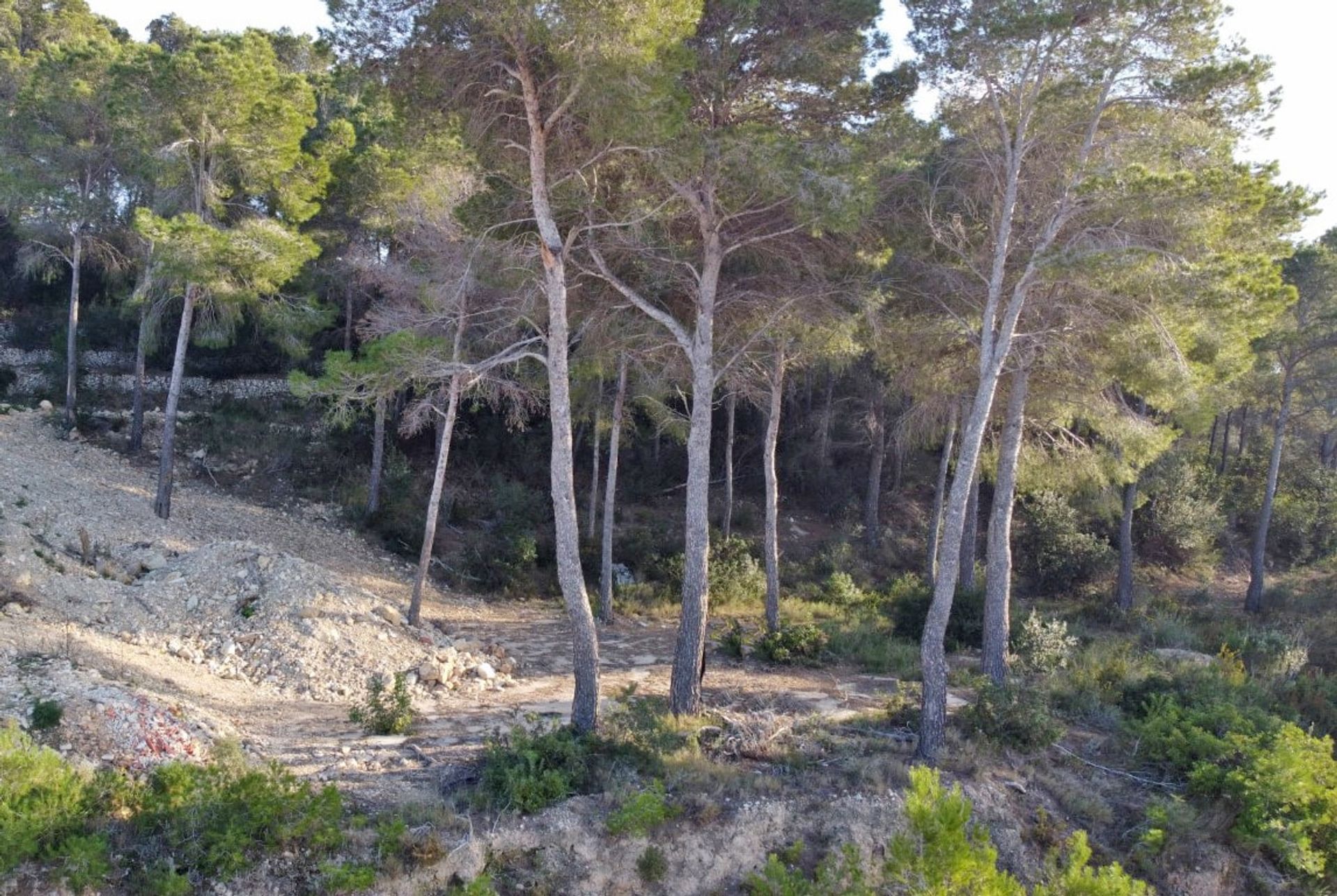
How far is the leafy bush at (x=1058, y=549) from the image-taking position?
22469 mm

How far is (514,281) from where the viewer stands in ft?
35.5

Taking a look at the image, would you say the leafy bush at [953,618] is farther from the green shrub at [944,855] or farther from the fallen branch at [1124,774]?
the green shrub at [944,855]

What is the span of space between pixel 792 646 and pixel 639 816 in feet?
24.4

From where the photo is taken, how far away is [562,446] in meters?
8.40

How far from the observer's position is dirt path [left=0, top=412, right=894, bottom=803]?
7.90 meters

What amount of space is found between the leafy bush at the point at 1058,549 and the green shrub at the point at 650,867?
18800 mm

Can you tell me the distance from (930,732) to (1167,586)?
62.2ft

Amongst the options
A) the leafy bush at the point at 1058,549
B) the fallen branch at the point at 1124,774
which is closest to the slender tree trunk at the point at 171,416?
the fallen branch at the point at 1124,774

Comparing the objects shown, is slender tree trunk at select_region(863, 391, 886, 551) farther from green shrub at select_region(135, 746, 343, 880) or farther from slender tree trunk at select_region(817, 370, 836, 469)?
green shrub at select_region(135, 746, 343, 880)

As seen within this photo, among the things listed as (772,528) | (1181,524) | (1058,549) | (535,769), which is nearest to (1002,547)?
(772,528)

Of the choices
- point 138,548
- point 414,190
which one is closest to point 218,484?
point 138,548

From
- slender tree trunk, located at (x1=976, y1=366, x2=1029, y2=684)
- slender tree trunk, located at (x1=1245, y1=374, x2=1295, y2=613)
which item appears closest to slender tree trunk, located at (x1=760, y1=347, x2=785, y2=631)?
slender tree trunk, located at (x1=976, y1=366, x2=1029, y2=684)

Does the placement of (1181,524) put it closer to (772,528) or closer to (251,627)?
(772,528)

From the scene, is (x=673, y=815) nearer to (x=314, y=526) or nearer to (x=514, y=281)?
(x=514, y=281)
